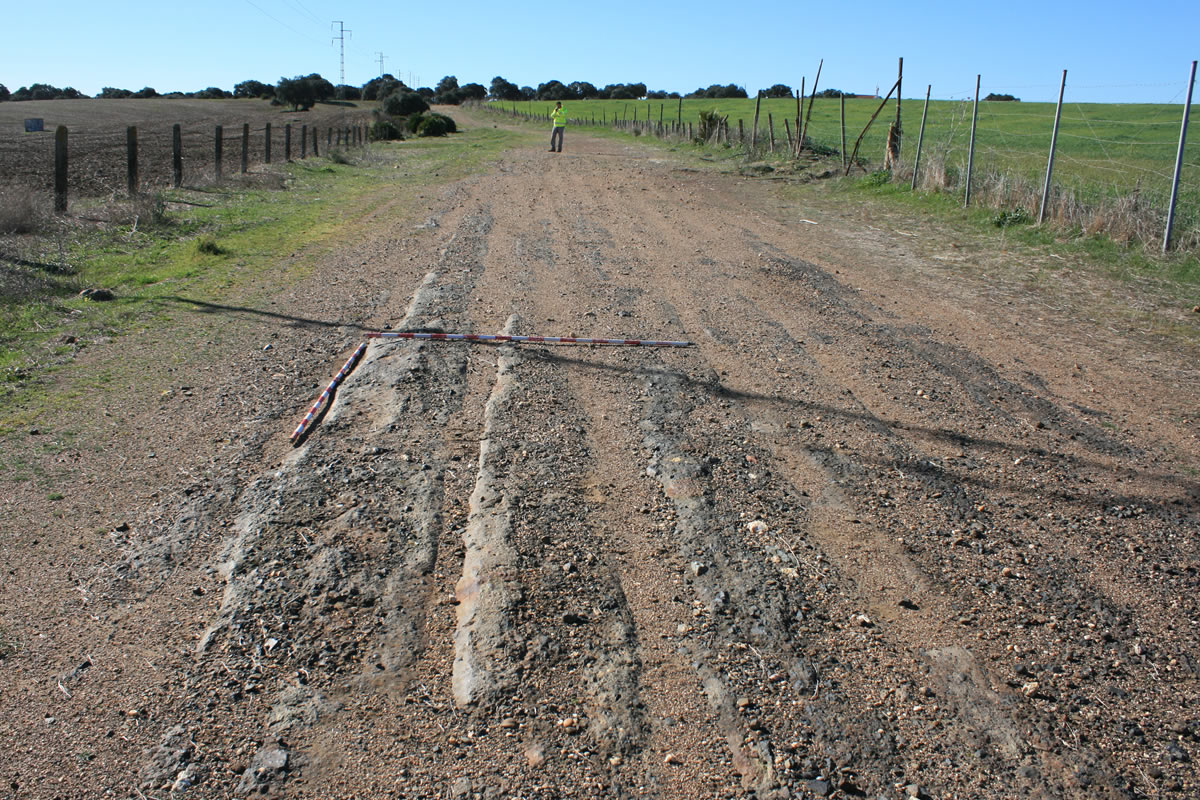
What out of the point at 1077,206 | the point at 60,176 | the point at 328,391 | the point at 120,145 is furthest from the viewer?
the point at 120,145

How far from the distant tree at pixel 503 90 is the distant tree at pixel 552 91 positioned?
2.74 meters

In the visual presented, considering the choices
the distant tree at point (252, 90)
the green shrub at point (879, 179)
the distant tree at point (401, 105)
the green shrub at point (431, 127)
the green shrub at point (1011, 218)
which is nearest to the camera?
the green shrub at point (1011, 218)

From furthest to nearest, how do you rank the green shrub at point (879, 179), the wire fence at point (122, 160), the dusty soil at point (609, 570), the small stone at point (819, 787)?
the green shrub at point (879, 179)
the wire fence at point (122, 160)
the dusty soil at point (609, 570)
the small stone at point (819, 787)

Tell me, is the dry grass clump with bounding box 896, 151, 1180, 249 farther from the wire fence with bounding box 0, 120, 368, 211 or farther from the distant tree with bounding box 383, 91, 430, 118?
the distant tree with bounding box 383, 91, 430, 118

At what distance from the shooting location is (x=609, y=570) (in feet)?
12.5

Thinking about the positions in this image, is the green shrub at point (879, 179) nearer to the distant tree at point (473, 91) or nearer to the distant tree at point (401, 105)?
the distant tree at point (401, 105)

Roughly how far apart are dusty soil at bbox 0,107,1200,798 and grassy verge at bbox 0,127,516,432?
527mm

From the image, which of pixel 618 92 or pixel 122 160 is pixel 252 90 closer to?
pixel 618 92

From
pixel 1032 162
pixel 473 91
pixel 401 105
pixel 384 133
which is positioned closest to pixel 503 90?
pixel 473 91

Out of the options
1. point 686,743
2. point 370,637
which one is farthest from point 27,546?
point 686,743

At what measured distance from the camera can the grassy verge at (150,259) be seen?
6.80 metres

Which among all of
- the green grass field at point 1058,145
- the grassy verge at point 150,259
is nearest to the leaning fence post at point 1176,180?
the green grass field at point 1058,145

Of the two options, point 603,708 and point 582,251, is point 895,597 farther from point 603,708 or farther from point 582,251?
point 582,251

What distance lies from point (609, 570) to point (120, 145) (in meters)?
29.5
